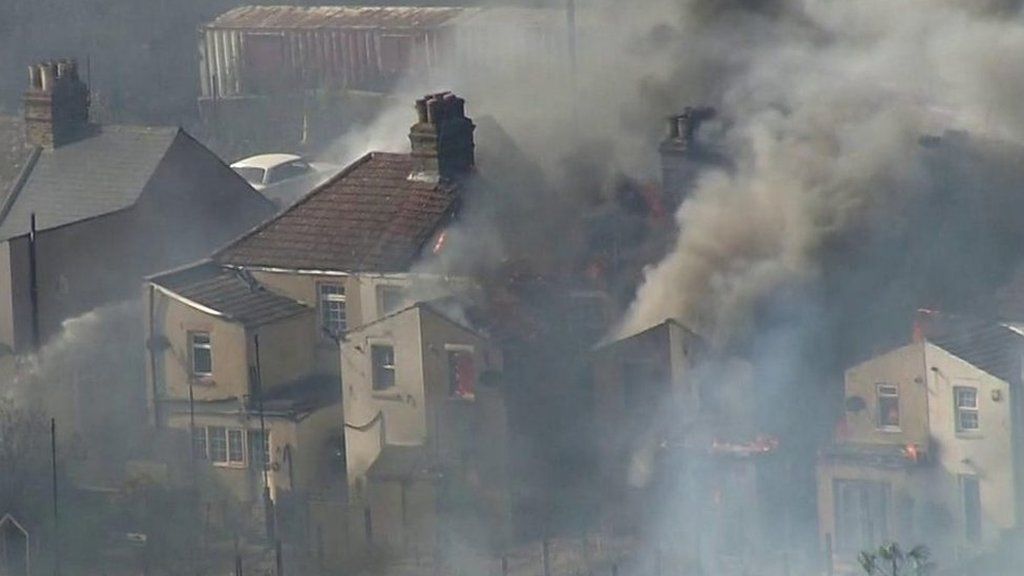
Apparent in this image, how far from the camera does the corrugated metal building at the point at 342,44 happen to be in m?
53.7

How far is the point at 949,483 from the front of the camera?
28.7m

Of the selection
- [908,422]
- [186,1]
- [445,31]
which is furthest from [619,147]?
[186,1]

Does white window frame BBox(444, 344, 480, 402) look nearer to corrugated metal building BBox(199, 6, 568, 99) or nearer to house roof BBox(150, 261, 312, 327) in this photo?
house roof BBox(150, 261, 312, 327)

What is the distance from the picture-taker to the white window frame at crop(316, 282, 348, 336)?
3250 centimetres

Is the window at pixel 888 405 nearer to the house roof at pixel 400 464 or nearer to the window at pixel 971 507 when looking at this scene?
the window at pixel 971 507

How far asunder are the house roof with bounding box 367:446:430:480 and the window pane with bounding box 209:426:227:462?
2.10m

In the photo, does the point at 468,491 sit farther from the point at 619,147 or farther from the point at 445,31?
the point at 445,31

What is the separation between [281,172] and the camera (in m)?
49.1

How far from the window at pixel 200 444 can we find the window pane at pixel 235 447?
34 cm

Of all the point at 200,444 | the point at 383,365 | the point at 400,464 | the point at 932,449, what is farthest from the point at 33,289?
the point at 932,449

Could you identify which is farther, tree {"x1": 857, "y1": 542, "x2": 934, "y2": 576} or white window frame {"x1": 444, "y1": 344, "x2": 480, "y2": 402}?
white window frame {"x1": 444, "y1": 344, "x2": 480, "y2": 402}

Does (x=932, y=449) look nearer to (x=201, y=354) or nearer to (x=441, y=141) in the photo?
(x=441, y=141)

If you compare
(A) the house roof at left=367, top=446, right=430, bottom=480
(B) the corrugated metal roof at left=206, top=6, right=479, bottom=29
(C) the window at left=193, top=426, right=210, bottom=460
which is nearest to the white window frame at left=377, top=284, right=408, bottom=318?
(A) the house roof at left=367, top=446, right=430, bottom=480

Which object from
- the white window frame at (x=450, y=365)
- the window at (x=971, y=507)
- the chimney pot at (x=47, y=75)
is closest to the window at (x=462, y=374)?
the white window frame at (x=450, y=365)
